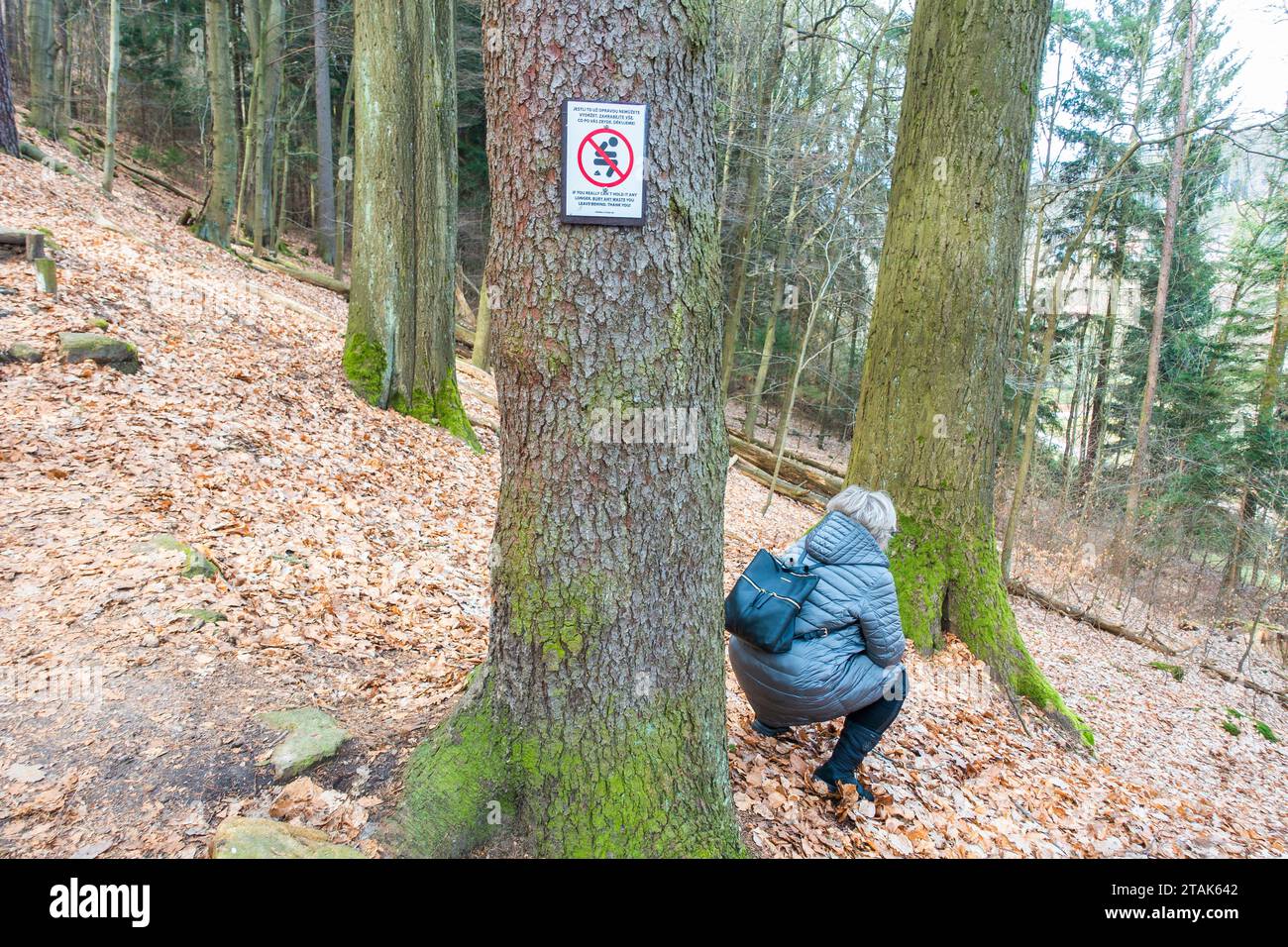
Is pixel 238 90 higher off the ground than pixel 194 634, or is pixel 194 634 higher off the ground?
pixel 238 90

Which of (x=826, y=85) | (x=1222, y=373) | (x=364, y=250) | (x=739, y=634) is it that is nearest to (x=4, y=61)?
(x=364, y=250)

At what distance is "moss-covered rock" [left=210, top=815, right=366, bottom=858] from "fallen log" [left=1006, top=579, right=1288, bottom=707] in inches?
456

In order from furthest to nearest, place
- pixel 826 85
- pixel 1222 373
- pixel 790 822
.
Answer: pixel 1222 373
pixel 826 85
pixel 790 822

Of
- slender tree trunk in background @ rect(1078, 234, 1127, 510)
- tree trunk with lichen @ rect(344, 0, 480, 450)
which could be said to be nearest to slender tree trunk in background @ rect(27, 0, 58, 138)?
tree trunk with lichen @ rect(344, 0, 480, 450)

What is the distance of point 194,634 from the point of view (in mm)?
3453

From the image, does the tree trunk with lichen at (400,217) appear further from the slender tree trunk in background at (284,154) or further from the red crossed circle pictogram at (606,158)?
the slender tree trunk in background at (284,154)

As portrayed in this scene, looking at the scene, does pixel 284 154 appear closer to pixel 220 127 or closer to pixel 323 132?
pixel 323 132

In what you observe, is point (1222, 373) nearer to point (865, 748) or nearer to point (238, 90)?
point (865, 748)

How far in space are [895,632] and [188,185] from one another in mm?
24126

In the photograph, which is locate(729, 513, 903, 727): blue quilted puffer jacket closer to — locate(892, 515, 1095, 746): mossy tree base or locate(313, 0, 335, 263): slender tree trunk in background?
locate(892, 515, 1095, 746): mossy tree base

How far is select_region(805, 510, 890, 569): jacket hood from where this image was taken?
11.0ft

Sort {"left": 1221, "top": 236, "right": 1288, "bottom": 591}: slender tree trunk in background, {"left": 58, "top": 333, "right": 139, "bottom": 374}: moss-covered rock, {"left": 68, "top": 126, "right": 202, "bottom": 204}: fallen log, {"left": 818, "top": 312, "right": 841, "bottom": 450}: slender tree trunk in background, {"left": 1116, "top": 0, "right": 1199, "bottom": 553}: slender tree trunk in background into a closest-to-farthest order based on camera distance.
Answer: {"left": 58, "top": 333, "right": 139, "bottom": 374}: moss-covered rock, {"left": 1221, "top": 236, "right": 1288, "bottom": 591}: slender tree trunk in background, {"left": 1116, "top": 0, "right": 1199, "bottom": 553}: slender tree trunk in background, {"left": 68, "top": 126, "right": 202, "bottom": 204}: fallen log, {"left": 818, "top": 312, "right": 841, "bottom": 450}: slender tree trunk in background

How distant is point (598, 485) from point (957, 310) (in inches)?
151

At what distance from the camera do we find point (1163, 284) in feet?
58.6
